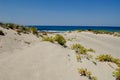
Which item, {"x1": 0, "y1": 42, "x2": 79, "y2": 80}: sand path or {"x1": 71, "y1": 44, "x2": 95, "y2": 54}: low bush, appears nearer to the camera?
{"x1": 0, "y1": 42, "x2": 79, "y2": 80}: sand path

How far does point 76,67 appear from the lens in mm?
8648

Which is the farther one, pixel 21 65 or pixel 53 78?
pixel 21 65

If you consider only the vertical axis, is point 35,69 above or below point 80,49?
above

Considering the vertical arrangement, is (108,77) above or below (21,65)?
below

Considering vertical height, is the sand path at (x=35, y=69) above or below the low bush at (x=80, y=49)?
above

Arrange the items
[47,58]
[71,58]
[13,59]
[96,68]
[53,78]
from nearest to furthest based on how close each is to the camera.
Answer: [53,78]
[13,59]
[96,68]
[47,58]
[71,58]

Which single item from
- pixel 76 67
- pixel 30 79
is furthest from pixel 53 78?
pixel 76 67

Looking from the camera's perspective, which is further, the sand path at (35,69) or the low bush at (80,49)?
the low bush at (80,49)

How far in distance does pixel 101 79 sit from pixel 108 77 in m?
0.51

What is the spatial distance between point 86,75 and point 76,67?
3.50 ft

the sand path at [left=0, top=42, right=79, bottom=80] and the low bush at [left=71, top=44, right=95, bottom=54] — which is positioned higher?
the sand path at [left=0, top=42, right=79, bottom=80]

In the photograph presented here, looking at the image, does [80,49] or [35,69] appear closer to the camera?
[35,69]

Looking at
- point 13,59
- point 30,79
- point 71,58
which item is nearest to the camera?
point 30,79

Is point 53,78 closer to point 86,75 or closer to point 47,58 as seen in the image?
point 86,75
